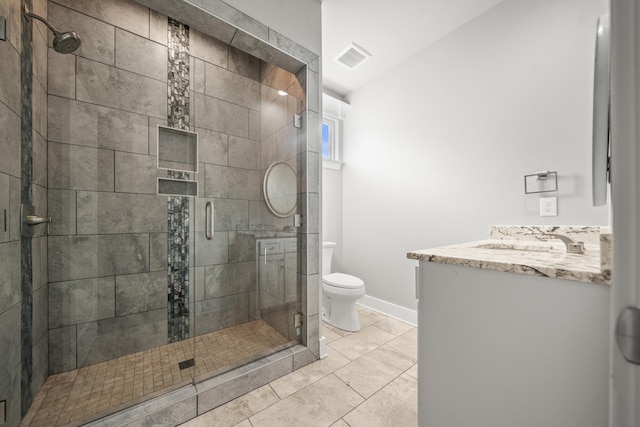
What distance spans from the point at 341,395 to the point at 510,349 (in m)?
1.04

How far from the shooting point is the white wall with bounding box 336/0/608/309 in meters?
1.56

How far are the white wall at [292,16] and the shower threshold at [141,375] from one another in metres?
2.24

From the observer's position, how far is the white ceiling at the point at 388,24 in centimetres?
191

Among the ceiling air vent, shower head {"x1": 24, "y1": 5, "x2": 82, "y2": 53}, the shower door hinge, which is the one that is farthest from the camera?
the ceiling air vent

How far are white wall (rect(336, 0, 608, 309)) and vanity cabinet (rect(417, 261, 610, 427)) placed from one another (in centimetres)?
126

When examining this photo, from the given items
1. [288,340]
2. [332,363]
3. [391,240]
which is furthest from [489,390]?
[391,240]

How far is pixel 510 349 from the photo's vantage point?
78cm

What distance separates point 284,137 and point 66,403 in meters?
2.07

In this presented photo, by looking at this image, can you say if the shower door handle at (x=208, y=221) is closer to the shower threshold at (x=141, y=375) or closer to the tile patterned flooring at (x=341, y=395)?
the shower threshold at (x=141, y=375)

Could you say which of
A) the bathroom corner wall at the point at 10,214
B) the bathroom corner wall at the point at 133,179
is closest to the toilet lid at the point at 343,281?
the bathroom corner wall at the point at 133,179

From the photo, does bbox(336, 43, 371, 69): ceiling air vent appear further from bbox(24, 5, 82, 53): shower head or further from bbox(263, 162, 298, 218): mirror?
bbox(24, 5, 82, 53): shower head

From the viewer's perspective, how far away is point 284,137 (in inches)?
79.7

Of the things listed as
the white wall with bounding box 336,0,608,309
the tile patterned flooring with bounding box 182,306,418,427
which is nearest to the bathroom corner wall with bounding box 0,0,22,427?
the tile patterned flooring with bounding box 182,306,418,427

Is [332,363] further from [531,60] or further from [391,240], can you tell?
[531,60]
